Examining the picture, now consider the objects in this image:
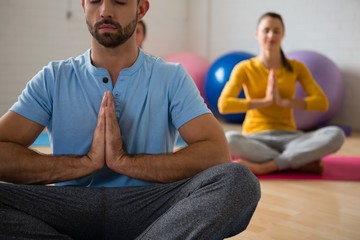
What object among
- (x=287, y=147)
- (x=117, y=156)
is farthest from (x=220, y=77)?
(x=117, y=156)

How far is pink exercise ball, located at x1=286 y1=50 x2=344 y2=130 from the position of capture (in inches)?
160

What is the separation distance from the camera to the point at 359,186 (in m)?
2.48

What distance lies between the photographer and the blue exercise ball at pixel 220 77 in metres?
4.50

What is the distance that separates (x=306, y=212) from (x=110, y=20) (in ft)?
3.85

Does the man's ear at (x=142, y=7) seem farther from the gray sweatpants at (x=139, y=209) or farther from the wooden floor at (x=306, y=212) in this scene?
the wooden floor at (x=306, y=212)

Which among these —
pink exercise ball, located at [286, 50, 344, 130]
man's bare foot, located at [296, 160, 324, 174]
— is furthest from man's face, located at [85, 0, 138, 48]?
pink exercise ball, located at [286, 50, 344, 130]

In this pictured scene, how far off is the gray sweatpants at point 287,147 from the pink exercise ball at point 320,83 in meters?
1.22

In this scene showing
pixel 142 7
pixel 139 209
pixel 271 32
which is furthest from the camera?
pixel 271 32

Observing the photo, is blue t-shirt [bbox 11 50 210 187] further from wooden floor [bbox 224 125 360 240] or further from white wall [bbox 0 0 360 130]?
white wall [bbox 0 0 360 130]

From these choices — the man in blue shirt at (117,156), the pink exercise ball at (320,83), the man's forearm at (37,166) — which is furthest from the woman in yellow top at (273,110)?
the man's forearm at (37,166)

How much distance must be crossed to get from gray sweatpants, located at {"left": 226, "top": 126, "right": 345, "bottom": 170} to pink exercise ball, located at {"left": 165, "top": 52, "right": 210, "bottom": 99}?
2.15 metres

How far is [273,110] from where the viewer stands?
2.88m

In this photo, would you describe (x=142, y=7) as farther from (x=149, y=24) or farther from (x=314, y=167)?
(x=149, y=24)

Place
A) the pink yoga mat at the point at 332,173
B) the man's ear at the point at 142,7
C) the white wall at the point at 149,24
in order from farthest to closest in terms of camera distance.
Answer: the white wall at the point at 149,24
the pink yoga mat at the point at 332,173
the man's ear at the point at 142,7
